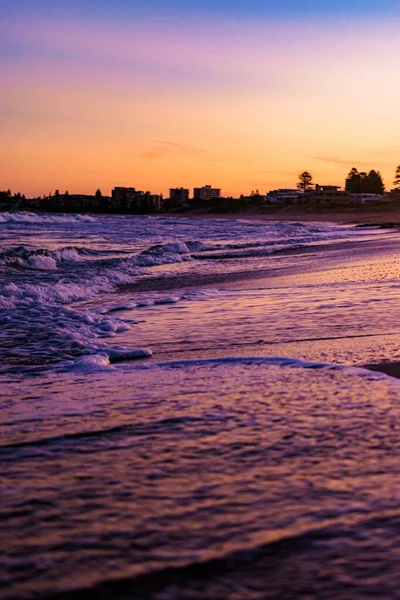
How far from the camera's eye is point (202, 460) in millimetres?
1976

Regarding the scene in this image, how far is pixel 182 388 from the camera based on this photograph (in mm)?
2971

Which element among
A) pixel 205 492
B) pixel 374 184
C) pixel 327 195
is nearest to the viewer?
pixel 205 492

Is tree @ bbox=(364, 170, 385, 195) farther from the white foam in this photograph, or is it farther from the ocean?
the ocean

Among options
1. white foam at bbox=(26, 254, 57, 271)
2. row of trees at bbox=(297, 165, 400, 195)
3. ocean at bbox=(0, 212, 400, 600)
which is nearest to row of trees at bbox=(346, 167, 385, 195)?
row of trees at bbox=(297, 165, 400, 195)

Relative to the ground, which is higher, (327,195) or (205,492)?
(327,195)

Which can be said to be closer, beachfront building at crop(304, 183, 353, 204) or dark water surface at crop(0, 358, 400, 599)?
dark water surface at crop(0, 358, 400, 599)

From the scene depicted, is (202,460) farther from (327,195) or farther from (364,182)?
(364,182)

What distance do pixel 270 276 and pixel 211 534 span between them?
7.96 m

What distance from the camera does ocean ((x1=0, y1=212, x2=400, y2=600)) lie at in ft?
4.37

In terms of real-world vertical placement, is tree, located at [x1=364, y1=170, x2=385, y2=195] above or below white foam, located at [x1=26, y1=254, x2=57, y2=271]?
above

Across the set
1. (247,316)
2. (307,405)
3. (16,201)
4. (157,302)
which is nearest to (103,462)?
(307,405)

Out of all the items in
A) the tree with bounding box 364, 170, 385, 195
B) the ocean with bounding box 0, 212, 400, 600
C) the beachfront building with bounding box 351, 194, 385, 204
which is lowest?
→ the ocean with bounding box 0, 212, 400, 600

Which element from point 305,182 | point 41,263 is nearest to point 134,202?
point 305,182

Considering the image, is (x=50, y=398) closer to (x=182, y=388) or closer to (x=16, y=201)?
(x=182, y=388)
